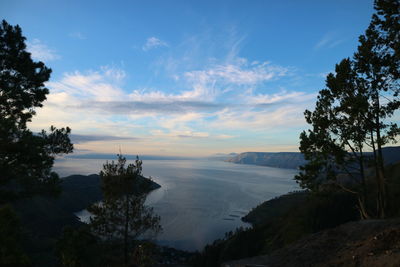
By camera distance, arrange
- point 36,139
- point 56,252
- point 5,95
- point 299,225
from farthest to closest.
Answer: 1. point 299,225
2. point 5,95
3. point 36,139
4. point 56,252

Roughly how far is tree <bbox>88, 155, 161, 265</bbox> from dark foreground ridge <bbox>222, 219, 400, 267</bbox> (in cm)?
1220

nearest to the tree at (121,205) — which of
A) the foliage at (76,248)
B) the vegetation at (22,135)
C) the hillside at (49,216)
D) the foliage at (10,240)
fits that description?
the hillside at (49,216)

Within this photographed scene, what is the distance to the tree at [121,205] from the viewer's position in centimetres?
2191

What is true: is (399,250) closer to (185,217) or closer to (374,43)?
(374,43)

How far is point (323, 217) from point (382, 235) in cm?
3948

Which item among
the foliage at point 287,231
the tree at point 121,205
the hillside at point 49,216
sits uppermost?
the tree at point 121,205

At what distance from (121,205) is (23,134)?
469 inches

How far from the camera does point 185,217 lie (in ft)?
352

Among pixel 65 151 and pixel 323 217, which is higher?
pixel 65 151

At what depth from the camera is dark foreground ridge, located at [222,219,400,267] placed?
29.6 ft

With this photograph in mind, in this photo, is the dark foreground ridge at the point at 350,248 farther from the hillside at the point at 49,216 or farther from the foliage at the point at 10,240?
the hillside at the point at 49,216

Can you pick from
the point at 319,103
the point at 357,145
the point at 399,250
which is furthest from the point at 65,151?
the point at 357,145

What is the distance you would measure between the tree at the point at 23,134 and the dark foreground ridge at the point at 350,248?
1440 cm

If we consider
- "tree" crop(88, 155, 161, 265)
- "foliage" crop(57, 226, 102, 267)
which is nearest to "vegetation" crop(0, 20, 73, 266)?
"foliage" crop(57, 226, 102, 267)
